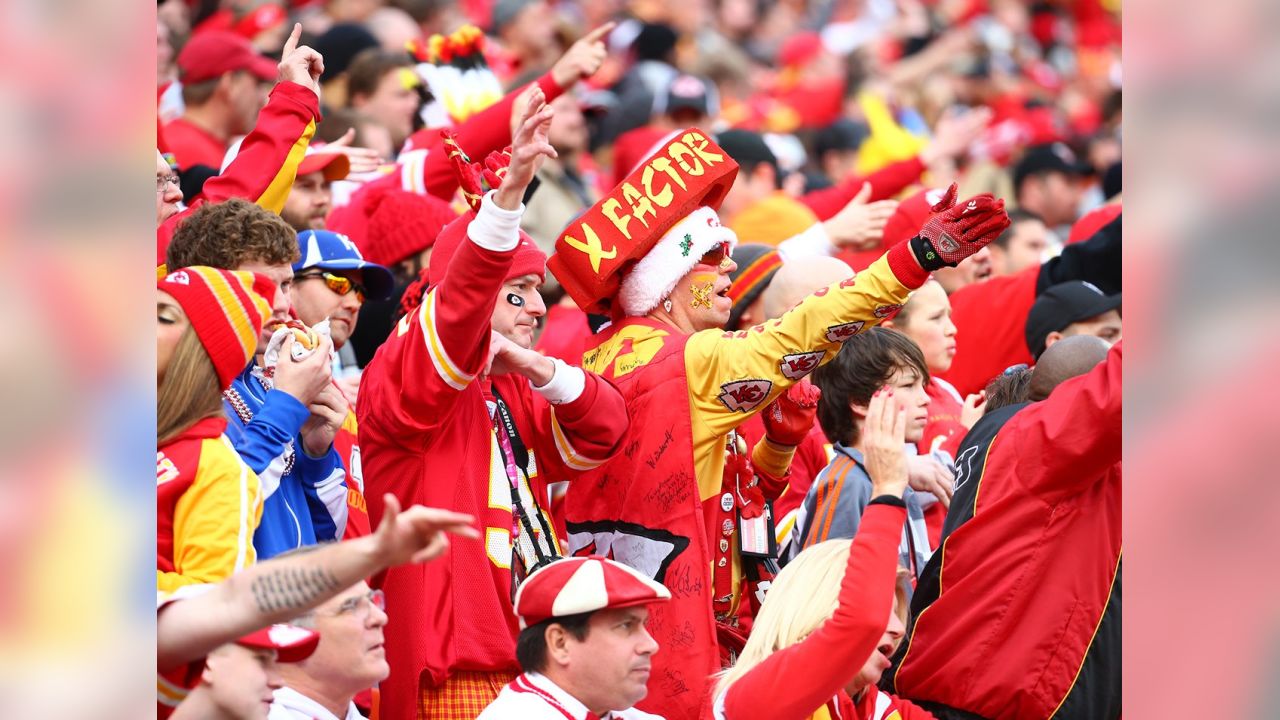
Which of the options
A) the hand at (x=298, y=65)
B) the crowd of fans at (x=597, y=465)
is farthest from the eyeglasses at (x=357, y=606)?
the hand at (x=298, y=65)

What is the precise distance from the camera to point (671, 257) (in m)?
5.19

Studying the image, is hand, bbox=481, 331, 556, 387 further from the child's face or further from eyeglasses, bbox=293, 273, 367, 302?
the child's face

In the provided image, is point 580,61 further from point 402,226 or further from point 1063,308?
point 1063,308

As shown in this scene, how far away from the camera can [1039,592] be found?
4.82 meters

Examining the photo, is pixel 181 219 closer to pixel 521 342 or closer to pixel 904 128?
pixel 521 342

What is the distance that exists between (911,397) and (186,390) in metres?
2.67

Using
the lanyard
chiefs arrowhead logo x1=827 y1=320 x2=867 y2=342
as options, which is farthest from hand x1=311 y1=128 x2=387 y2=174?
chiefs arrowhead logo x1=827 y1=320 x2=867 y2=342

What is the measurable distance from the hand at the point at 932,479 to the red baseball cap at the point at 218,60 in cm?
382

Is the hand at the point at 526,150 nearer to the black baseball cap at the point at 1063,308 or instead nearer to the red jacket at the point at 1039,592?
the red jacket at the point at 1039,592

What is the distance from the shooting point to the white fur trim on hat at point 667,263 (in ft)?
17.1
